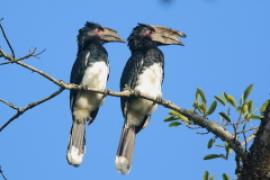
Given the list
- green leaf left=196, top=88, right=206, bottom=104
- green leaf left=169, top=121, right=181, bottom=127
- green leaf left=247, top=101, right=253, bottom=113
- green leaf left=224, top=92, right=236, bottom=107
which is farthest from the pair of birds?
green leaf left=247, top=101, right=253, bottom=113

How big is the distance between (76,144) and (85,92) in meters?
0.55

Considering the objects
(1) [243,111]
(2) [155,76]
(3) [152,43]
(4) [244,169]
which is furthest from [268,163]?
(3) [152,43]

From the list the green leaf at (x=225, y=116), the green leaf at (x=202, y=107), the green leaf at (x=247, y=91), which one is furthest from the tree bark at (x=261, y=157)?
the green leaf at (x=202, y=107)

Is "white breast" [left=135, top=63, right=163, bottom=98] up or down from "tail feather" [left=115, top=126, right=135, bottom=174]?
up

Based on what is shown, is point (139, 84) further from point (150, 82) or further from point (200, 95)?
point (200, 95)

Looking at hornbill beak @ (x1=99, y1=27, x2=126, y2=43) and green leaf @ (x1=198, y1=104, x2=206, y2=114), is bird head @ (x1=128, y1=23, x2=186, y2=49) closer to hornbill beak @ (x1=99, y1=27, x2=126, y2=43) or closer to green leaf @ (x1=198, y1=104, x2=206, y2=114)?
hornbill beak @ (x1=99, y1=27, x2=126, y2=43)

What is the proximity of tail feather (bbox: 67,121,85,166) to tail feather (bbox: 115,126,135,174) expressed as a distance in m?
0.39

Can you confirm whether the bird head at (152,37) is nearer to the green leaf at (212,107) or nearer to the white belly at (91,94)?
the white belly at (91,94)

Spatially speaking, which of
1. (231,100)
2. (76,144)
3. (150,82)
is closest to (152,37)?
(150,82)

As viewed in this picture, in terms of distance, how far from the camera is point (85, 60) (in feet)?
21.6

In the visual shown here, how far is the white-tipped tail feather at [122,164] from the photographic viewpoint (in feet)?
20.4

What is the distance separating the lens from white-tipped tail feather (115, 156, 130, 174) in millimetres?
6207

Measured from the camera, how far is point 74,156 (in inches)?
249

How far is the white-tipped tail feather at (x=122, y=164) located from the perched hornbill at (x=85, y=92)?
1.26 feet
